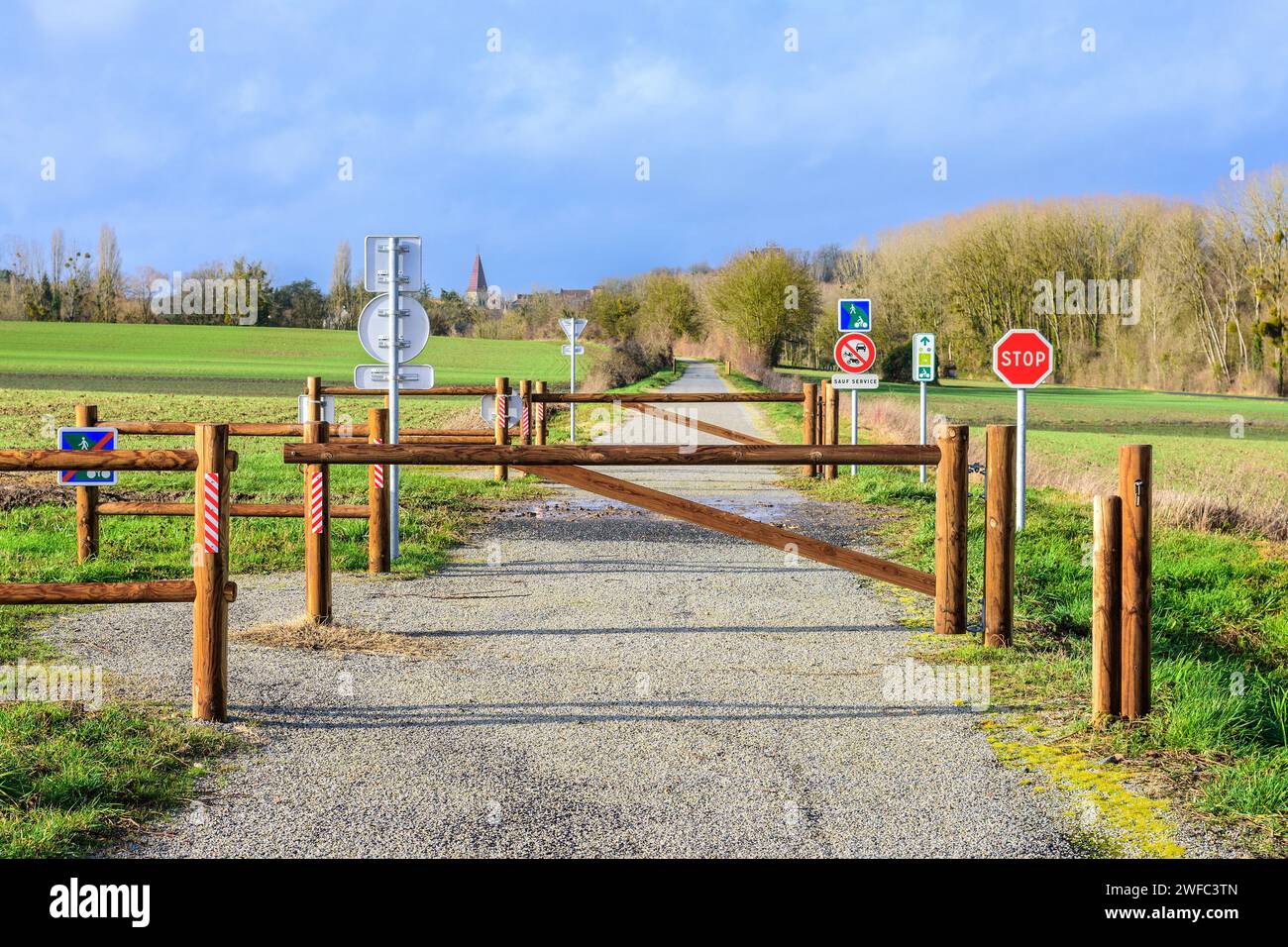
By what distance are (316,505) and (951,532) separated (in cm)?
381

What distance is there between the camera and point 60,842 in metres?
4.20

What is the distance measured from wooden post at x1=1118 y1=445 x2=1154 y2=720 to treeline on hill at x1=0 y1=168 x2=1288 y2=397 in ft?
148

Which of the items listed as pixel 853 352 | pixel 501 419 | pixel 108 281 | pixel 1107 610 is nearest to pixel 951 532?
pixel 1107 610

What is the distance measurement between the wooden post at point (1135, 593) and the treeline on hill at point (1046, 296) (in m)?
45.0

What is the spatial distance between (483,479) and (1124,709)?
12458 millimetres

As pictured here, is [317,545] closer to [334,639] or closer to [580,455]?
[334,639]

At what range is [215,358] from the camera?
262ft

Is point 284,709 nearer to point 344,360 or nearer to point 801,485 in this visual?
point 801,485

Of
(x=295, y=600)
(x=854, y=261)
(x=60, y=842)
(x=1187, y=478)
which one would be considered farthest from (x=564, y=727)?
(x=854, y=261)

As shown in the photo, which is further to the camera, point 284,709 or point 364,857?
point 284,709

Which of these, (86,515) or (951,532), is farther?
(86,515)

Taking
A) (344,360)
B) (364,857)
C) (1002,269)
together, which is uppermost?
(1002,269)

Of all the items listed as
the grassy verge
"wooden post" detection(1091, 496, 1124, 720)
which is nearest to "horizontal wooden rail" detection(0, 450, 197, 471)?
the grassy verge

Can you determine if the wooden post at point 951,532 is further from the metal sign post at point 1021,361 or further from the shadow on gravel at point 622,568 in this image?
the metal sign post at point 1021,361
